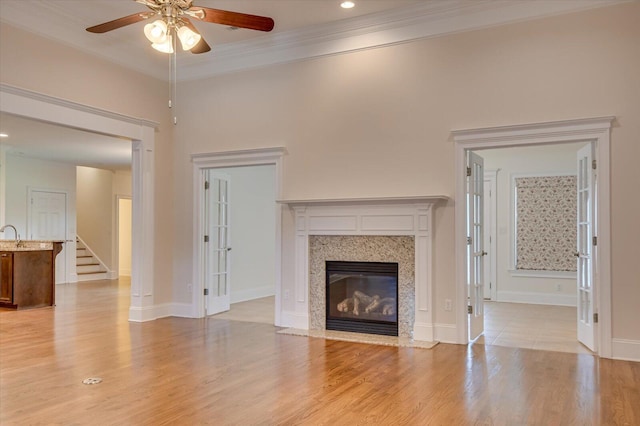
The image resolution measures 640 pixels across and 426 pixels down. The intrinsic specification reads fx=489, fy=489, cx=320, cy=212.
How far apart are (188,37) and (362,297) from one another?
331cm

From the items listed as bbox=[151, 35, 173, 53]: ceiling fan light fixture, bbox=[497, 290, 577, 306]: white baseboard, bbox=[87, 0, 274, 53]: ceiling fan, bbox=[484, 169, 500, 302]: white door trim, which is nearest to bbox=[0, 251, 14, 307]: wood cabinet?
bbox=[87, 0, 274, 53]: ceiling fan

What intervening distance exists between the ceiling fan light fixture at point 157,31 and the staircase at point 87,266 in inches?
387

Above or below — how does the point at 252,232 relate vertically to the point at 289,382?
above

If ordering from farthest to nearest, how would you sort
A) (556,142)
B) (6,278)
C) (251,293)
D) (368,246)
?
1. (251,293)
2. (6,278)
3. (368,246)
4. (556,142)

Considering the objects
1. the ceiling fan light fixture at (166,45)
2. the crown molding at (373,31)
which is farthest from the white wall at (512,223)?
the ceiling fan light fixture at (166,45)

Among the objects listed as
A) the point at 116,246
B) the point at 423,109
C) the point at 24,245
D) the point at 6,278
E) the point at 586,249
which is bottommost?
the point at 6,278

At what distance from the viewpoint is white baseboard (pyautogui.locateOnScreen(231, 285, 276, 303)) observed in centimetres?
799

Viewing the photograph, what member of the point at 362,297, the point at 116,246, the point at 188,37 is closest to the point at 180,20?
the point at 188,37

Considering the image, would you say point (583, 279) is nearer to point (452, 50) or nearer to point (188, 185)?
point (452, 50)

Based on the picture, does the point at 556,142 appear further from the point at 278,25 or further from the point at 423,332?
the point at 278,25

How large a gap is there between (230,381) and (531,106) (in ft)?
12.3

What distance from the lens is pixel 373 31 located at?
546cm

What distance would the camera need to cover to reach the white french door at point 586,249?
4672 millimetres

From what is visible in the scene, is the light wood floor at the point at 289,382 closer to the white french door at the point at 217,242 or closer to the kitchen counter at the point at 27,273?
the white french door at the point at 217,242
